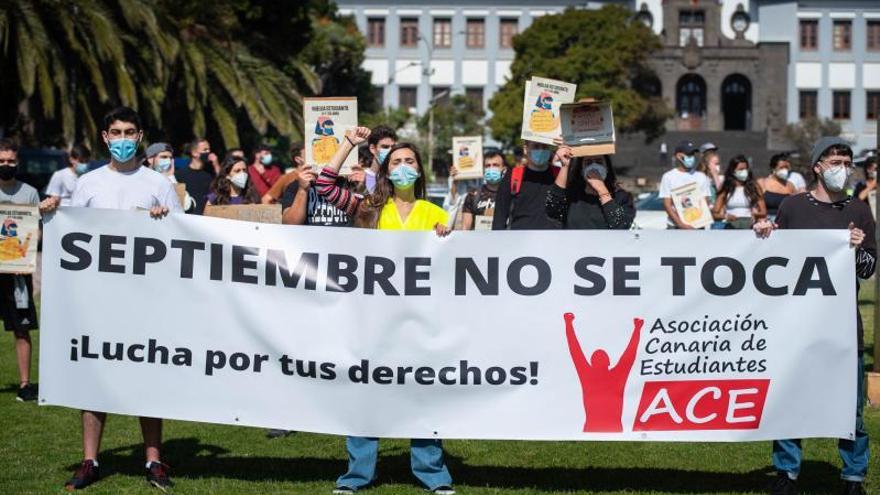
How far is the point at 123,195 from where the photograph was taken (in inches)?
290

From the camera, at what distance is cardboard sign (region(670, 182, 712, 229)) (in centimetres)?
1498

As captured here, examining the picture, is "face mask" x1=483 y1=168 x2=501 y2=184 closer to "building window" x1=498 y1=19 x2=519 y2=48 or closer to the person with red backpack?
the person with red backpack

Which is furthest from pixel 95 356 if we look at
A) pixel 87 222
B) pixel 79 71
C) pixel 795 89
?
pixel 795 89

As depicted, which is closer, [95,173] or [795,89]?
[95,173]

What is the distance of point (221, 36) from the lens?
3338 centimetres

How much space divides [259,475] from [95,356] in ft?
3.70

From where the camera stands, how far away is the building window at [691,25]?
87.5m

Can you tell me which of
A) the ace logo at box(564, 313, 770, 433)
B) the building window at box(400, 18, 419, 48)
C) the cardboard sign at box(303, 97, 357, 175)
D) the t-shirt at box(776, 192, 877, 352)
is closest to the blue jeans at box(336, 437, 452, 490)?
the ace logo at box(564, 313, 770, 433)

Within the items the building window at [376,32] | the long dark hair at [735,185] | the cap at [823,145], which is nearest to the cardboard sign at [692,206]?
the long dark hair at [735,185]

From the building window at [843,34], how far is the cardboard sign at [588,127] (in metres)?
84.9

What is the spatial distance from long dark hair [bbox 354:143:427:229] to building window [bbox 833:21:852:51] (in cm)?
8525

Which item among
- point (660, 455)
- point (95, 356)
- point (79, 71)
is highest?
point (79, 71)

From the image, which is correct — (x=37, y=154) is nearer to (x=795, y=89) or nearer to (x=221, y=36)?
(x=221, y=36)

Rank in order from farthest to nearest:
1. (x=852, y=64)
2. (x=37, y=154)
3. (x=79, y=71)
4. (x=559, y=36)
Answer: (x=852, y=64)
(x=559, y=36)
(x=37, y=154)
(x=79, y=71)
